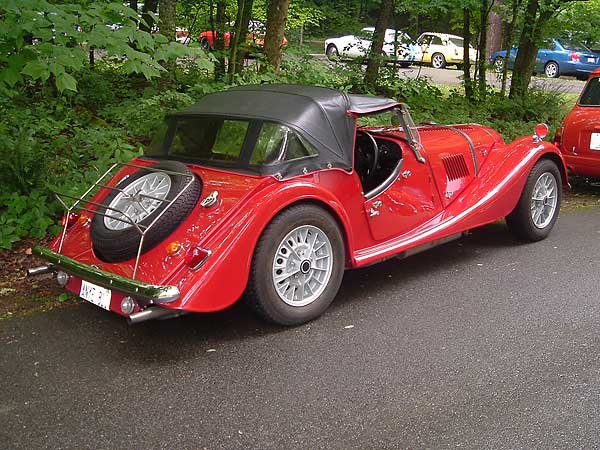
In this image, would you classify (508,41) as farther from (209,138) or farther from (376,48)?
(209,138)

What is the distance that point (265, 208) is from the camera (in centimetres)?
385

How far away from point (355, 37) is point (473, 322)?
8.67 meters

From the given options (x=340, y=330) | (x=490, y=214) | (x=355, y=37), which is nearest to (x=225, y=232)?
(x=340, y=330)

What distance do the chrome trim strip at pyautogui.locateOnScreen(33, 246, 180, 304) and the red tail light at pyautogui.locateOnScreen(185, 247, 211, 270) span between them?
193 mm

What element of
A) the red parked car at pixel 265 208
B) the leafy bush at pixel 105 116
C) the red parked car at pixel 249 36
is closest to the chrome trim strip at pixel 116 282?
the red parked car at pixel 265 208

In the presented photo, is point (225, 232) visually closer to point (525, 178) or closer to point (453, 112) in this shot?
point (525, 178)

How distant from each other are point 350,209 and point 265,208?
85 cm

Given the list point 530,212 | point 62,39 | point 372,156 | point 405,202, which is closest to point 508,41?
point 530,212

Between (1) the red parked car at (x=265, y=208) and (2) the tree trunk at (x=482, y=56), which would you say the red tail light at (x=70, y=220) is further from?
(2) the tree trunk at (x=482, y=56)

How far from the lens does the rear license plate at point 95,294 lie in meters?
3.68

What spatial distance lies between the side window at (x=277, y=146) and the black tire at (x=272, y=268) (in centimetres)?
38

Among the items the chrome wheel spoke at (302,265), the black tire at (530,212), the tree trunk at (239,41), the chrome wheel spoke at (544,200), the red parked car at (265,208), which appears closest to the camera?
the red parked car at (265,208)

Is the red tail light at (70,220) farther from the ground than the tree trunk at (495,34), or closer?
closer

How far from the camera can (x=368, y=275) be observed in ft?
17.1
